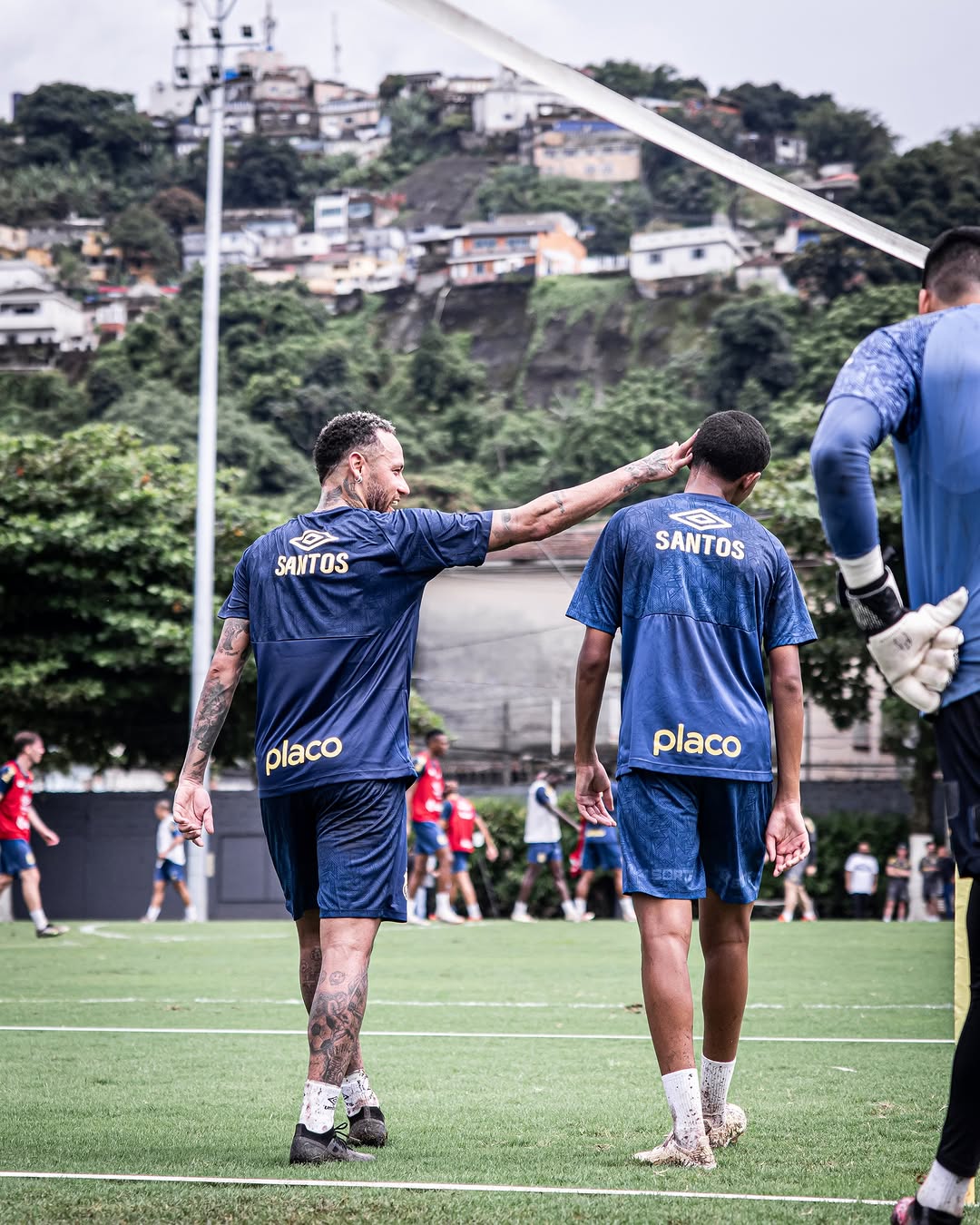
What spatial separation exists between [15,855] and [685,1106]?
14679 mm

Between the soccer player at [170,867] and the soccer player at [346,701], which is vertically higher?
the soccer player at [346,701]

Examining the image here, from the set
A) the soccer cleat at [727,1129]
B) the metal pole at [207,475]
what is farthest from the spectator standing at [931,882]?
the soccer cleat at [727,1129]

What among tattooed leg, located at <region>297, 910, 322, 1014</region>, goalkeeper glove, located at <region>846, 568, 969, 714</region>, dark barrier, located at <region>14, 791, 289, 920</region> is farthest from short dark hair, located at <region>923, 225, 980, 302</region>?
dark barrier, located at <region>14, 791, 289, 920</region>

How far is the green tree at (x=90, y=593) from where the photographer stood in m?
29.8

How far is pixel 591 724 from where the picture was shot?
4.96 meters

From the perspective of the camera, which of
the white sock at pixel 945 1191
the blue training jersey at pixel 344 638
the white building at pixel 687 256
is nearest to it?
the white sock at pixel 945 1191

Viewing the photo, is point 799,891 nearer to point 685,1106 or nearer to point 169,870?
point 169,870

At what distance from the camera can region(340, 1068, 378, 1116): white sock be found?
16.7 ft

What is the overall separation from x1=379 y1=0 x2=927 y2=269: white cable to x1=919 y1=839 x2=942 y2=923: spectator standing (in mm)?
23674

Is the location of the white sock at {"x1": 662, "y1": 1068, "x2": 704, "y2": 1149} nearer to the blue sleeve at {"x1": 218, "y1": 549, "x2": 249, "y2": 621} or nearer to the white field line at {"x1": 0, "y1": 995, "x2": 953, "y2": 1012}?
the blue sleeve at {"x1": 218, "y1": 549, "x2": 249, "y2": 621}

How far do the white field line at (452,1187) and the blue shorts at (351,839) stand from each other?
0.86 m

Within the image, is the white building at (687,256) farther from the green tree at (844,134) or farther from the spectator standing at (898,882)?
the spectator standing at (898,882)

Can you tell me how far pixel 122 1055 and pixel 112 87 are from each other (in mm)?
179659

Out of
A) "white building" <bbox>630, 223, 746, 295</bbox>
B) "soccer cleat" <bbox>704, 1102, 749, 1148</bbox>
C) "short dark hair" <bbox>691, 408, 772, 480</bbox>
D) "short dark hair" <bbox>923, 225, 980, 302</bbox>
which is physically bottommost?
"soccer cleat" <bbox>704, 1102, 749, 1148</bbox>
